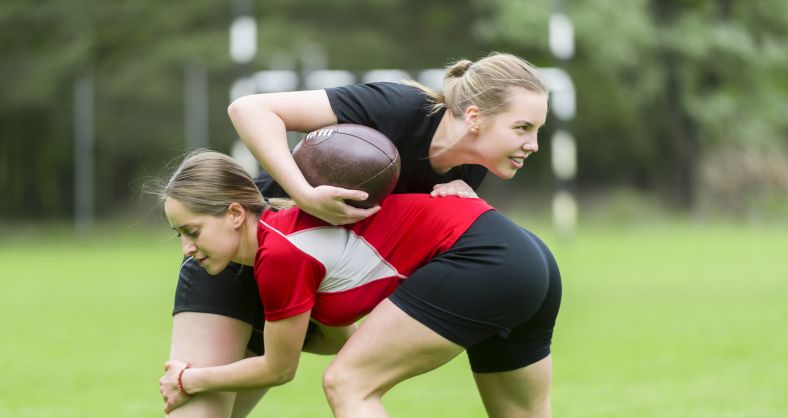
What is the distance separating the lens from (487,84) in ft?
13.5

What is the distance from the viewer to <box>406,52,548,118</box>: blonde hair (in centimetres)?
410

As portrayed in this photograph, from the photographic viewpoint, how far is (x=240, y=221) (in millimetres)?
A: 4207

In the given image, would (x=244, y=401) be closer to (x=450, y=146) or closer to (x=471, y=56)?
(x=450, y=146)

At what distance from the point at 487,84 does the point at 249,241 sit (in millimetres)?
997

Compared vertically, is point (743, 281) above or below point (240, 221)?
below

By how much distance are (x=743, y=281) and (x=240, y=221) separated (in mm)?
11726

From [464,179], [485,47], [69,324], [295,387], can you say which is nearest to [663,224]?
[485,47]

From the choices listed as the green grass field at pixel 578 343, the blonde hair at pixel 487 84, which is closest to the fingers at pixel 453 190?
the blonde hair at pixel 487 84

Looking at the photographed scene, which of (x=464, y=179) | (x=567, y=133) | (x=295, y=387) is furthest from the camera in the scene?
(x=567, y=133)

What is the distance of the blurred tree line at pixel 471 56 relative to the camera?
98.0 feet

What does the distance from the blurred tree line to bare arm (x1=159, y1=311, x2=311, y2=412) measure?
25.0 metres

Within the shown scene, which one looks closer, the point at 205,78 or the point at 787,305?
the point at 787,305

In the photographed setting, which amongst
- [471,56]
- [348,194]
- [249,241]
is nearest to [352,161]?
[348,194]

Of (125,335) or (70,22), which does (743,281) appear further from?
(70,22)
